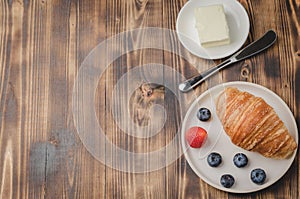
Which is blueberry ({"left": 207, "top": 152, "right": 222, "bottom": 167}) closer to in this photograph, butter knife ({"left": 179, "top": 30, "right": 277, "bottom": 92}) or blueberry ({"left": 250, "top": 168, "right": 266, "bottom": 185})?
blueberry ({"left": 250, "top": 168, "right": 266, "bottom": 185})

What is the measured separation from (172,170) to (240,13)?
53 centimetres

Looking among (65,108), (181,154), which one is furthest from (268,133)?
(65,108)

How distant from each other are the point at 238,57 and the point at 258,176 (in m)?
0.36

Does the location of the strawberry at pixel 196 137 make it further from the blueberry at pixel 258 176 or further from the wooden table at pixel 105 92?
the blueberry at pixel 258 176

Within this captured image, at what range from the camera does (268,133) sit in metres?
1.31

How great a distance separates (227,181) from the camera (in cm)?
134

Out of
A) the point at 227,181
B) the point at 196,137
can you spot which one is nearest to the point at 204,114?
the point at 196,137

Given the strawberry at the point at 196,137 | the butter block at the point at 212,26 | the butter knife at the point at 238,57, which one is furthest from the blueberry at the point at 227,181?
the butter block at the point at 212,26

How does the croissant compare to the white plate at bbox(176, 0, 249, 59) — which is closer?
the croissant

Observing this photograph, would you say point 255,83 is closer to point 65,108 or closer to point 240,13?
point 240,13

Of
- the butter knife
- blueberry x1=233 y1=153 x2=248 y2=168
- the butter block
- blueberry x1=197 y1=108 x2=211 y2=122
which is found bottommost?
blueberry x1=233 y1=153 x2=248 y2=168

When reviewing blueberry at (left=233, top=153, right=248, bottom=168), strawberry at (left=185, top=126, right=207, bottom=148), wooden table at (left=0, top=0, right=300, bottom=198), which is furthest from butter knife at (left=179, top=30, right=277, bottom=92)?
blueberry at (left=233, top=153, right=248, bottom=168)

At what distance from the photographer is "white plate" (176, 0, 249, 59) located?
1.46 meters

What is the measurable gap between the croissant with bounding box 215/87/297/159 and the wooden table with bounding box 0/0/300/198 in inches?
3.9
